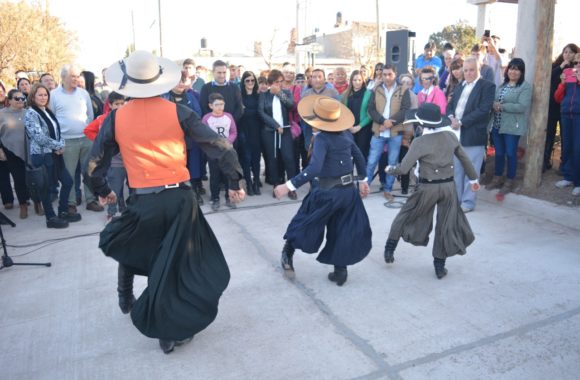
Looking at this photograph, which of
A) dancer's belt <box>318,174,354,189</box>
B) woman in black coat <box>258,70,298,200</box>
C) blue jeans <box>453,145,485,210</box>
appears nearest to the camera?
dancer's belt <box>318,174,354,189</box>

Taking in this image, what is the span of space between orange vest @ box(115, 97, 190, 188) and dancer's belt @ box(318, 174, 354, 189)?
1.56 metres

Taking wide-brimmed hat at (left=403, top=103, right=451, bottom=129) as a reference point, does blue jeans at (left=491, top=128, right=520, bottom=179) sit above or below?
below

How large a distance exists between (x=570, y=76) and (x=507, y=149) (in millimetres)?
1287

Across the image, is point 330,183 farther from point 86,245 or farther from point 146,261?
point 86,245

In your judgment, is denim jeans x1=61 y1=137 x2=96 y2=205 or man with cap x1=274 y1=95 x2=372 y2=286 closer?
man with cap x1=274 y1=95 x2=372 y2=286

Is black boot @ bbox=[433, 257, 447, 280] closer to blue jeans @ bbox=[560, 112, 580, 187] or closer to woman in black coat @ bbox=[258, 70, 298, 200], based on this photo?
blue jeans @ bbox=[560, 112, 580, 187]

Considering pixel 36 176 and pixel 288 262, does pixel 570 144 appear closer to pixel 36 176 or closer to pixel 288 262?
pixel 288 262

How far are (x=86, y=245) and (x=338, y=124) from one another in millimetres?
3431

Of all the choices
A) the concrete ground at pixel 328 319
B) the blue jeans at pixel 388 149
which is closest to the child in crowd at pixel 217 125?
the concrete ground at pixel 328 319

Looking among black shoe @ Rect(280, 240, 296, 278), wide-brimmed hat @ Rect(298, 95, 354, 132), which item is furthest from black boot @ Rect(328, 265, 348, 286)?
wide-brimmed hat @ Rect(298, 95, 354, 132)

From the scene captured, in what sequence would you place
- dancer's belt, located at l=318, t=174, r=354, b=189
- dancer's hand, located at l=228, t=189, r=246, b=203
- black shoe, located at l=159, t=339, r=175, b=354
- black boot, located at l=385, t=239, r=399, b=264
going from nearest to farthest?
black shoe, located at l=159, t=339, r=175, b=354 < dancer's hand, located at l=228, t=189, r=246, b=203 < dancer's belt, located at l=318, t=174, r=354, b=189 < black boot, located at l=385, t=239, r=399, b=264

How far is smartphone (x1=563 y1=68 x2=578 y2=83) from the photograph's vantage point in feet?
22.0

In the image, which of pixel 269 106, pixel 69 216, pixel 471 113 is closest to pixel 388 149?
pixel 471 113

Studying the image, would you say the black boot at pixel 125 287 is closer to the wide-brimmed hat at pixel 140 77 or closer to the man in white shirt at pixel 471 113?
the wide-brimmed hat at pixel 140 77
